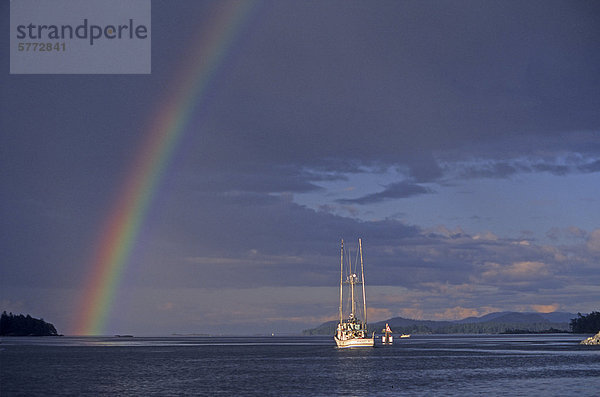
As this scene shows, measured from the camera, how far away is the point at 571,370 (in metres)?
112

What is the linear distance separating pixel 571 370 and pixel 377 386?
38.6 metres

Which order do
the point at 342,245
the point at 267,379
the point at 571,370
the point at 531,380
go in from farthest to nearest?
the point at 342,245
the point at 571,370
the point at 267,379
the point at 531,380

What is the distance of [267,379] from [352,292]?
99624 mm

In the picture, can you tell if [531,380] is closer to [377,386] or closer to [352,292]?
[377,386]

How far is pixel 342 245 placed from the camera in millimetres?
197750

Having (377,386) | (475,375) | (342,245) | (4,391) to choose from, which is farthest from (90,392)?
(342,245)

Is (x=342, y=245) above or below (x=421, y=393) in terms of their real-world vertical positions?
above

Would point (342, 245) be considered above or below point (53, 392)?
above

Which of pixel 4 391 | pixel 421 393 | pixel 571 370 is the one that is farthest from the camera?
pixel 571 370

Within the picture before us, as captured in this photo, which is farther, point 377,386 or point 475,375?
point 475,375

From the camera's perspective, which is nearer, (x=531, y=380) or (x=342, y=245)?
(x=531, y=380)

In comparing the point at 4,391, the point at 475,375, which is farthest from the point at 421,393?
the point at 4,391

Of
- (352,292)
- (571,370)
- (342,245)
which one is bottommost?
(571,370)

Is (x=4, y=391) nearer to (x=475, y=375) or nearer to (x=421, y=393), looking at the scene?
(x=421, y=393)
